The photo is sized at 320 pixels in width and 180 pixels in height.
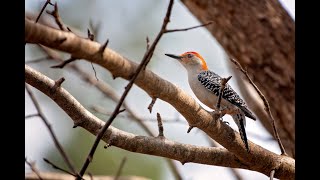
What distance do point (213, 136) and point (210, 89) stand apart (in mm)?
1500

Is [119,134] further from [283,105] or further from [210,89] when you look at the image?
[283,105]

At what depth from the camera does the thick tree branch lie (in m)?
2.06

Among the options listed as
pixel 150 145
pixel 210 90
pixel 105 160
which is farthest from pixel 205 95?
pixel 105 160

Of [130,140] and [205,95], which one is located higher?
[205,95]

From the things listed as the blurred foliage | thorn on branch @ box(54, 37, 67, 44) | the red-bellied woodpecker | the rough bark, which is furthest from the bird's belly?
thorn on branch @ box(54, 37, 67, 44)

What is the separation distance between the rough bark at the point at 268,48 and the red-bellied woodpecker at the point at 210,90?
43 centimetres

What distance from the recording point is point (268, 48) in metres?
5.18

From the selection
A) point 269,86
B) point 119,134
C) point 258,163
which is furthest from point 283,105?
point 119,134

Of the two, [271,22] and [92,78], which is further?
[92,78]

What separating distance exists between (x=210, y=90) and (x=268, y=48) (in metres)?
0.91

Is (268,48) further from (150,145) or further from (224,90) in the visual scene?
(150,145)

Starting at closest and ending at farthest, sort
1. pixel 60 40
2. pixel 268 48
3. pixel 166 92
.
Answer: pixel 60 40 < pixel 166 92 < pixel 268 48

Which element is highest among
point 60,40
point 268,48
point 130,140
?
point 268,48
